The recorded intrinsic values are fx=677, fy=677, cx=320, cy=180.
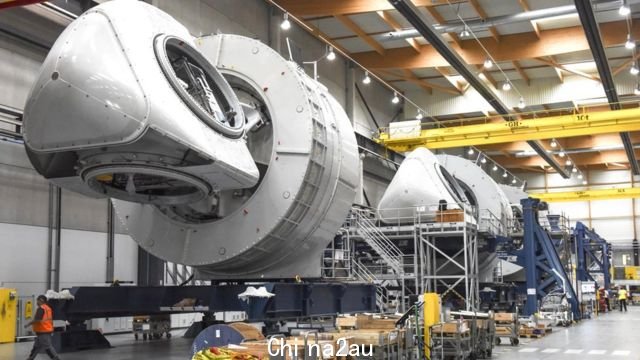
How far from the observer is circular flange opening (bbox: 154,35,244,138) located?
8.13 metres

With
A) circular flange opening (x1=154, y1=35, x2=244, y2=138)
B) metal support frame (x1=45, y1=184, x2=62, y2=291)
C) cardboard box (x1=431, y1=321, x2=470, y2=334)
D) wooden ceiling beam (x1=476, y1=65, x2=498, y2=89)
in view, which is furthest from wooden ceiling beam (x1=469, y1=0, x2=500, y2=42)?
circular flange opening (x1=154, y1=35, x2=244, y2=138)

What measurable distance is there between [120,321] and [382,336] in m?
12.0

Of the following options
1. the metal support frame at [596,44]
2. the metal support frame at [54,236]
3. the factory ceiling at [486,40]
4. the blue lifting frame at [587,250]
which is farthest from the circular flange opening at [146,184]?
the blue lifting frame at [587,250]

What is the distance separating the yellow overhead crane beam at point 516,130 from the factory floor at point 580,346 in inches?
501

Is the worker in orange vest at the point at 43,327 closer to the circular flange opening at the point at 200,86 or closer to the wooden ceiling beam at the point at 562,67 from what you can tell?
the circular flange opening at the point at 200,86

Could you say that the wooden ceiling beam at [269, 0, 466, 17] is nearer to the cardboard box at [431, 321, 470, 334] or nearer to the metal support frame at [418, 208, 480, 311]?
the metal support frame at [418, 208, 480, 311]

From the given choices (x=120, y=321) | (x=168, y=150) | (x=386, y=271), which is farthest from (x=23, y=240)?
(x=386, y=271)

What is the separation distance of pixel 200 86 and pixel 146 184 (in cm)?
155

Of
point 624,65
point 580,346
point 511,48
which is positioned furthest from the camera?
point 624,65

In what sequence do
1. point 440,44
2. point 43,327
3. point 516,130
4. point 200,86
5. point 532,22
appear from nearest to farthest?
1. point 200,86
2. point 43,327
3. point 440,44
4. point 532,22
5. point 516,130

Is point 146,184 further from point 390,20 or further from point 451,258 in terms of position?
point 390,20

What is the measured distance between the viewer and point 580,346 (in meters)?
15.3

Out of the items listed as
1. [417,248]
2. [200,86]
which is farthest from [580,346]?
[200,86]

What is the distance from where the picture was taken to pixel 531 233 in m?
23.5
